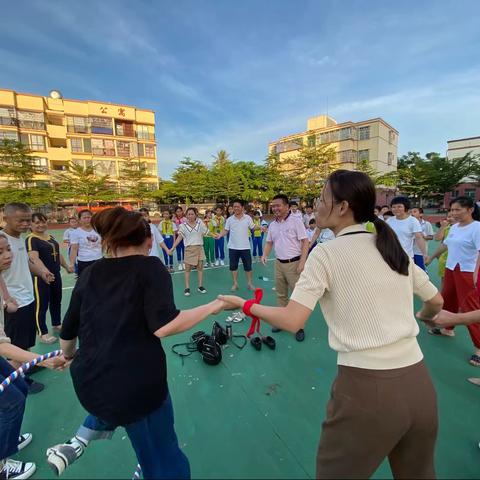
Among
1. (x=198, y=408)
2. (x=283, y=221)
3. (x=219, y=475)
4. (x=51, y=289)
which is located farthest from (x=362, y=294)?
(x=51, y=289)

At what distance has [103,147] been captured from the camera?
35.4 metres

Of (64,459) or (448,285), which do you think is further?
(448,285)

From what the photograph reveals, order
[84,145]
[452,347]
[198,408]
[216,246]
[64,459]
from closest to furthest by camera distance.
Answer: [64,459] → [198,408] → [452,347] → [216,246] → [84,145]

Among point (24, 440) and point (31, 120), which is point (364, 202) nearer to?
point (24, 440)

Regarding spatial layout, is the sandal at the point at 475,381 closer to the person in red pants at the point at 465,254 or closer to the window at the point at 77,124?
the person in red pants at the point at 465,254

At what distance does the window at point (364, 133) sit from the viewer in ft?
135

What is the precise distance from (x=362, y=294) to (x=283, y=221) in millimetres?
3199

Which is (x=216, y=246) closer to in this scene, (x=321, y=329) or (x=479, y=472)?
(x=321, y=329)

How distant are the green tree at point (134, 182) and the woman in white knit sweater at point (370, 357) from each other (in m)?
35.6

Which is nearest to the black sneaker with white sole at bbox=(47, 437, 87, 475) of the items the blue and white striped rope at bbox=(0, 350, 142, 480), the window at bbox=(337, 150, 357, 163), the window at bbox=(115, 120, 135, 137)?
the blue and white striped rope at bbox=(0, 350, 142, 480)

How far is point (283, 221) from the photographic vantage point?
4.26 metres

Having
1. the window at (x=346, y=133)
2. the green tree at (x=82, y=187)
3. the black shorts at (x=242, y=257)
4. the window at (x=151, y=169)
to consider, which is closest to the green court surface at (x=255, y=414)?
the black shorts at (x=242, y=257)

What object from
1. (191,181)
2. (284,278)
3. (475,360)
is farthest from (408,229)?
(191,181)

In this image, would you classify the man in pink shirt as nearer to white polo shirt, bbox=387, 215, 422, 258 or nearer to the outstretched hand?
white polo shirt, bbox=387, 215, 422, 258
